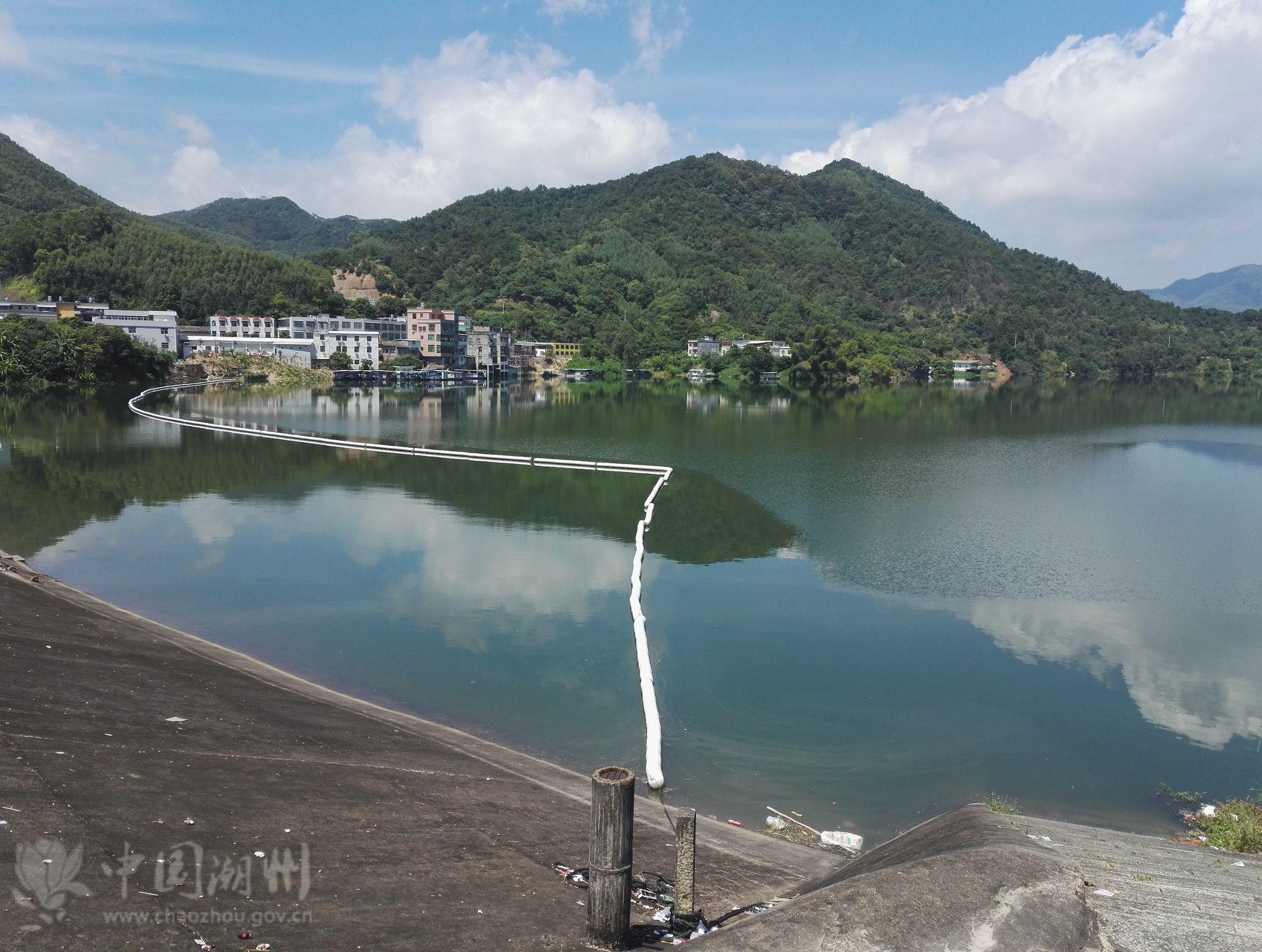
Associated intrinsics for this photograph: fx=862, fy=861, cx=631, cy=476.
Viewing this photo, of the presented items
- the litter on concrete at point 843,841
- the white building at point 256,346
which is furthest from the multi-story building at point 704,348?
the litter on concrete at point 843,841

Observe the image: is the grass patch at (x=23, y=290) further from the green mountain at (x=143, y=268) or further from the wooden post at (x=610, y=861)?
the wooden post at (x=610, y=861)

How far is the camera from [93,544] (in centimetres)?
1781

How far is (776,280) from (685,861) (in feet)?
478

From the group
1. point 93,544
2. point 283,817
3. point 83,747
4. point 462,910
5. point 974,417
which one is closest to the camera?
point 462,910

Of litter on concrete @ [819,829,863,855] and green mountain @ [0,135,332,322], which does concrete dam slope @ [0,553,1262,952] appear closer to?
litter on concrete @ [819,829,863,855]

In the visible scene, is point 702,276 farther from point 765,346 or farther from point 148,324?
point 148,324

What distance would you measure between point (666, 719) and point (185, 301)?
319 ft

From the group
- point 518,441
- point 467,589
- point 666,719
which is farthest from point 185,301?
point 666,719

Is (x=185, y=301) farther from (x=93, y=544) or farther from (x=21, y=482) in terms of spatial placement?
(x=93, y=544)

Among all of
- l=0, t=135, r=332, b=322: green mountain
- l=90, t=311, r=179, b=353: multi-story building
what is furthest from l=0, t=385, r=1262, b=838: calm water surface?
l=0, t=135, r=332, b=322: green mountain

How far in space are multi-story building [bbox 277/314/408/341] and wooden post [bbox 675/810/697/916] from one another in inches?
3337

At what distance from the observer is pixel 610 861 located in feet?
14.3

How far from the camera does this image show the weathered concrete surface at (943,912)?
4.14m

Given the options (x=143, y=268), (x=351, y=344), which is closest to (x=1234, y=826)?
(x=351, y=344)
